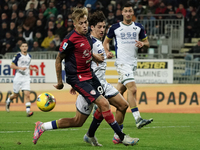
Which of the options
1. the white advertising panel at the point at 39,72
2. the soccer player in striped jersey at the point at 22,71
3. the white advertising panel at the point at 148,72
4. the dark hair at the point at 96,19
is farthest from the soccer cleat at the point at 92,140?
the white advertising panel at the point at 39,72

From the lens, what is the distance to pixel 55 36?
65.6 feet

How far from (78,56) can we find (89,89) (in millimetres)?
522

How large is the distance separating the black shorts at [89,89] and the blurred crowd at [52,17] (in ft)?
43.9

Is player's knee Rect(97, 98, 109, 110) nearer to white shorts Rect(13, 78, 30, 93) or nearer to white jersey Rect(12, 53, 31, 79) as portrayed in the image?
white shorts Rect(13, 78, 30, 93)

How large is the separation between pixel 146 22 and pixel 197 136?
12935 mm

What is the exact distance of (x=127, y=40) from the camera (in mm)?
9531

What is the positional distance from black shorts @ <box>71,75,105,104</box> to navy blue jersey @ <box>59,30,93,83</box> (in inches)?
3.0

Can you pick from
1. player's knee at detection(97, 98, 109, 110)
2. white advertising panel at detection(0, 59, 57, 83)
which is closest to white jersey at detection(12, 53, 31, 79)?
white advertising panel at detection(0, 59, 57, 83)

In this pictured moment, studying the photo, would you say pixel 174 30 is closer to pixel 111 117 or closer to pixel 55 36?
pixel 55 36

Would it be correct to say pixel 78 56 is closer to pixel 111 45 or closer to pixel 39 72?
pixel 39 72

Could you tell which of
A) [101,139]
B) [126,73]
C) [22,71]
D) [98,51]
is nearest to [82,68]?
[98,51]

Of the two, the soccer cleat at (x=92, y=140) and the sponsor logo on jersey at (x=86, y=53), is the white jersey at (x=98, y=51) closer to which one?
the sponsor logo on jersey at (x=86, y=53)

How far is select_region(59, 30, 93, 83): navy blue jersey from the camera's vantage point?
6.25 m

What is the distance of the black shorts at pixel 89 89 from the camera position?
6.20 meters
